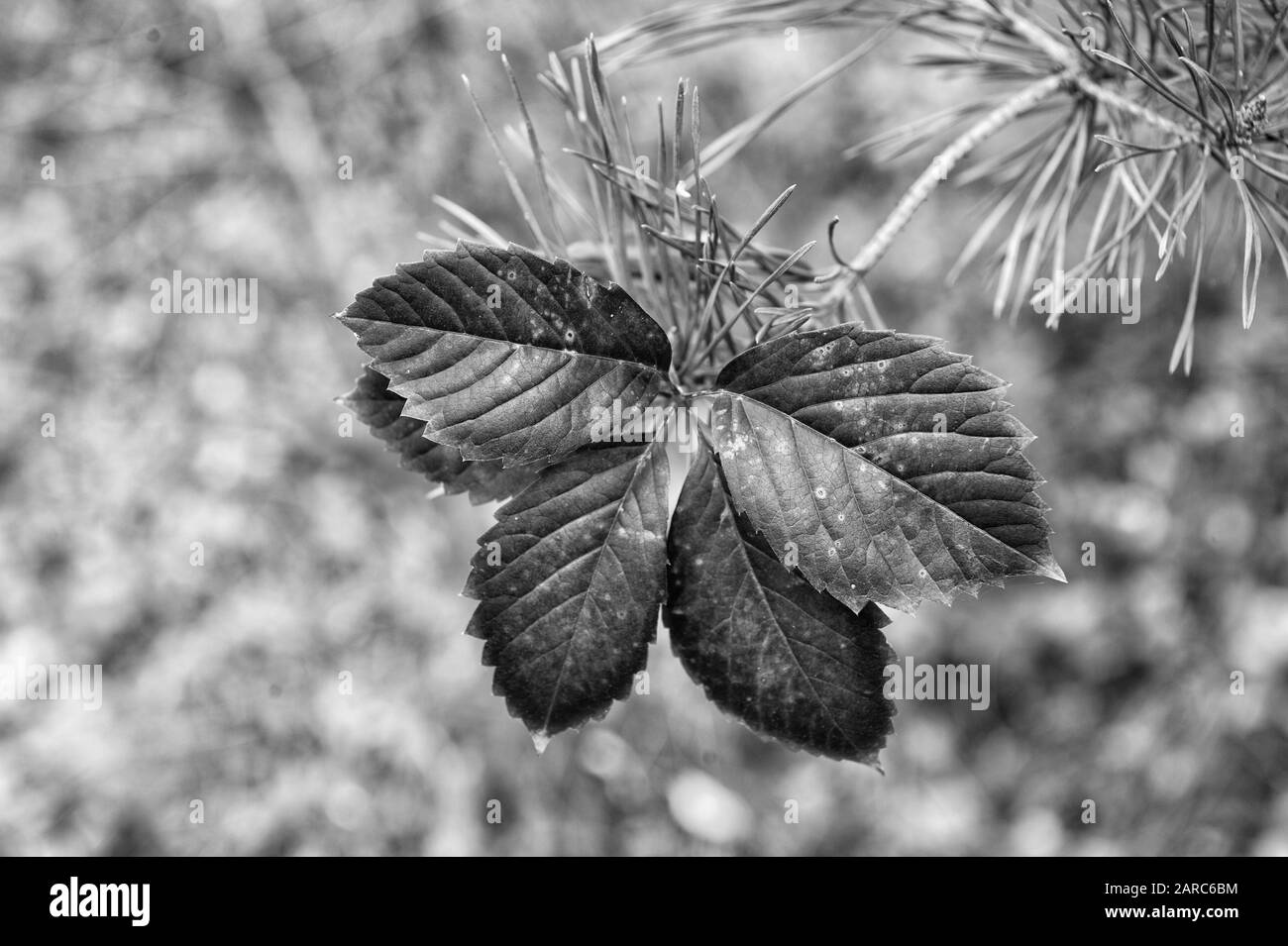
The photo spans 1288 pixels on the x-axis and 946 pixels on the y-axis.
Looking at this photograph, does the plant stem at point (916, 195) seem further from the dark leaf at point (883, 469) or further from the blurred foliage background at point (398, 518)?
the blurred foliage background at point (398, 518)

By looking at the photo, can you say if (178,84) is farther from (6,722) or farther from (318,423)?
(6,722)

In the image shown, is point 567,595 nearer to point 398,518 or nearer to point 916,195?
point 916,195

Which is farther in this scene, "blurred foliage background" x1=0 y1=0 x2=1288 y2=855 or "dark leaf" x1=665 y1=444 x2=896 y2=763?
"blurred foliage background" x1=0 y1=0 x2=1288 y2=855

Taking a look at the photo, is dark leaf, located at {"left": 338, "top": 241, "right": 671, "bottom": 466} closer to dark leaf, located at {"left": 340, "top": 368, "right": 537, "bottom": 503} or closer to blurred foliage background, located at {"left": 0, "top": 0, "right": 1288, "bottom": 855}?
dark leaf, located at {"left": 340, "top": 368, "right": 537, "bottom": 503}

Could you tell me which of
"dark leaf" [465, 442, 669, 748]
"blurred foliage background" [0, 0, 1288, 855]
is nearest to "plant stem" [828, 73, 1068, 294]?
"dark leaf" [465, 442, 669, 748]

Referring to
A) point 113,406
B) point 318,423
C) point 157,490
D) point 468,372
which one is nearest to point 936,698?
point 318,423

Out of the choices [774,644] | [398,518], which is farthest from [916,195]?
[398,518]
